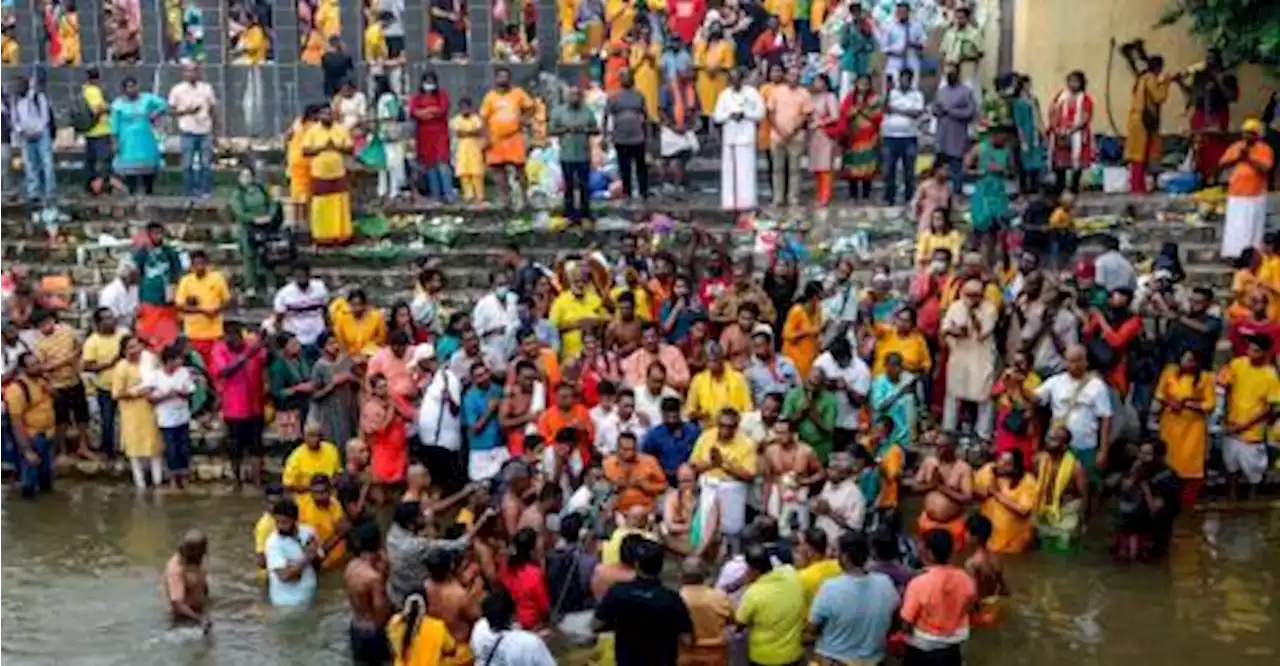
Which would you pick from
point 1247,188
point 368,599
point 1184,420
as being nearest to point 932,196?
point 1247,188

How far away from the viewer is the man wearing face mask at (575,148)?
19.1 meters

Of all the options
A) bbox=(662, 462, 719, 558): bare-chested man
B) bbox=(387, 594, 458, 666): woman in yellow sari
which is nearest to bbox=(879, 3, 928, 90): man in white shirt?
bbox=(662, 462, 719, 558): bare-chested man

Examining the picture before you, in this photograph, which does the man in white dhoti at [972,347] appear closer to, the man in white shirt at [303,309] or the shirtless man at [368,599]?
the man in white shirt at [303,309]

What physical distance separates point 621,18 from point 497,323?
7033mm

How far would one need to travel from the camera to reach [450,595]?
450 inches

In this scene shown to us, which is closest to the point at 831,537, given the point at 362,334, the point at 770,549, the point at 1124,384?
the point at 770,549

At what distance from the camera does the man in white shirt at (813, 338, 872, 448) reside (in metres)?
15.2

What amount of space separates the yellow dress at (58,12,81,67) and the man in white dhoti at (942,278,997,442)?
41.4 feet

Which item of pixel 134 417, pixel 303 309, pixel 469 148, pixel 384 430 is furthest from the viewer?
pixel 469 148

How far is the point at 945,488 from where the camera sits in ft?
44.8

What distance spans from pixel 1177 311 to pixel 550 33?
8.97 metres

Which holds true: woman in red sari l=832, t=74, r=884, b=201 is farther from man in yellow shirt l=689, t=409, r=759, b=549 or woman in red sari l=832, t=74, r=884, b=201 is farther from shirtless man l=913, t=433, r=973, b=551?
man in yellow shirt l=689, t=409, r=759, b=549

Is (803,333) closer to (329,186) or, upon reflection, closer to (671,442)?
(671,442)

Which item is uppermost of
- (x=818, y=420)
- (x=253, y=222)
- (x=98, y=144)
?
(x=98, y=144)
